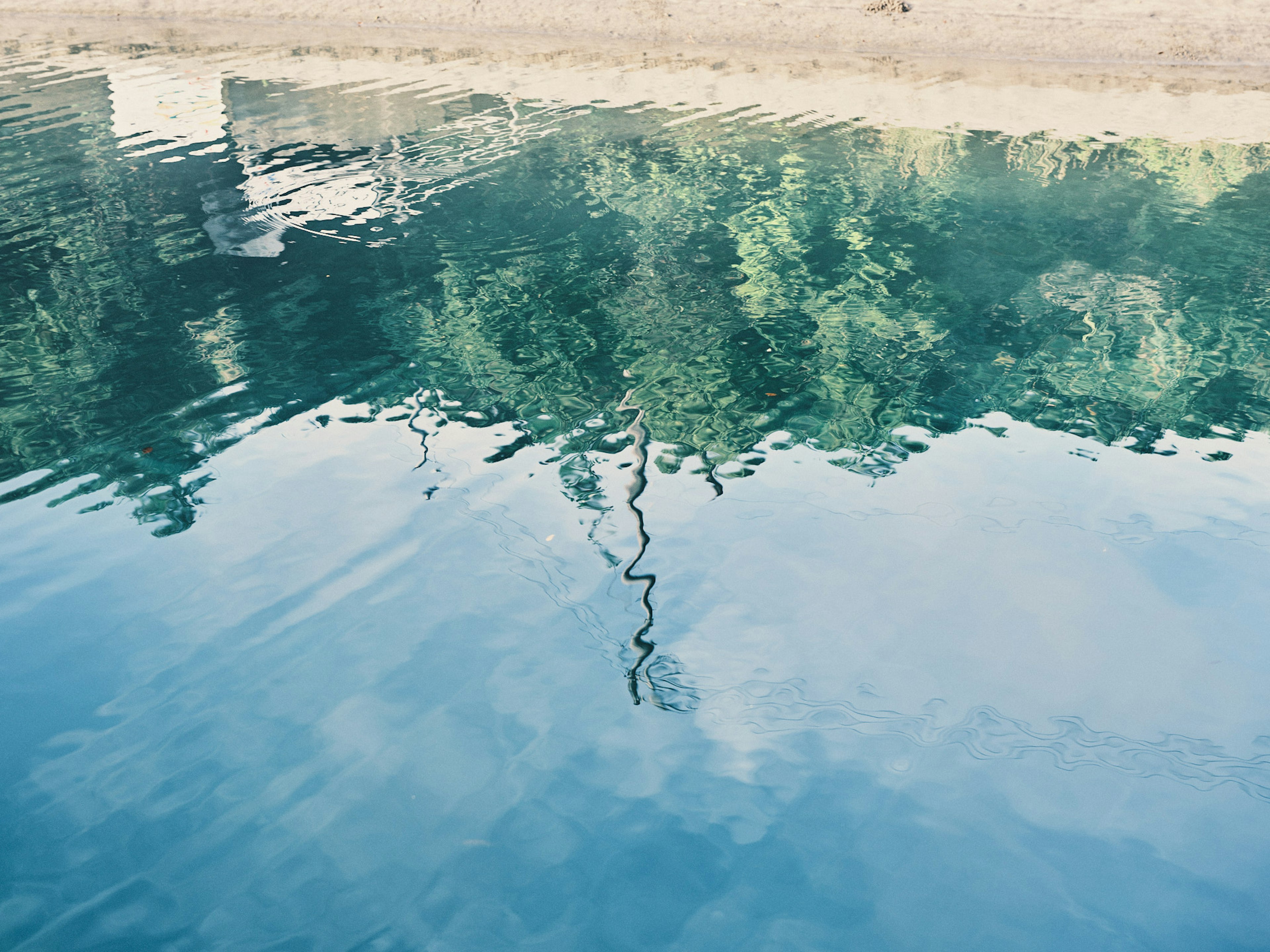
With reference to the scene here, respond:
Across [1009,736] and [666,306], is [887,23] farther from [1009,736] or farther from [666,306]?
[1009,736]

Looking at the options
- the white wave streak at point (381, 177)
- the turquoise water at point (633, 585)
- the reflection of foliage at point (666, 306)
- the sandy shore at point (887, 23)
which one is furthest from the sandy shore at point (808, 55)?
the turquoise water at point (633, 585)

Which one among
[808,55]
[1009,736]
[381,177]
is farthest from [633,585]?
[808,55]

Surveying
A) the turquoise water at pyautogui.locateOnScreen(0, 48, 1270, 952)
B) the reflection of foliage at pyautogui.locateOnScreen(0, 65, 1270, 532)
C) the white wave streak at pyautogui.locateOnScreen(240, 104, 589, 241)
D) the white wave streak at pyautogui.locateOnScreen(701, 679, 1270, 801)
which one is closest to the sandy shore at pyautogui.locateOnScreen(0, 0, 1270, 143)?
the reflection of foliage at pyautogui.locateOnScreen(0, 65, 1270, 532)

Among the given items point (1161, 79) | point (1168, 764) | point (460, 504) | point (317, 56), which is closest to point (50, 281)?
point (460, 504)

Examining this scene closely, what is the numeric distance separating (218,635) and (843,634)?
4.07m

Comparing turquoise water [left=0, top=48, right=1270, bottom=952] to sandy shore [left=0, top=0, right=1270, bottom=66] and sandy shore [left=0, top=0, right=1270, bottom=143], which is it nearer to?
sandy shore [left=0, top=0, right=1270, bottom=143]

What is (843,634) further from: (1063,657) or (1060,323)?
(1060,323)

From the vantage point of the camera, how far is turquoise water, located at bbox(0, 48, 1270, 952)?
4820 millimetres

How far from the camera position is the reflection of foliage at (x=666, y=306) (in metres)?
8.88

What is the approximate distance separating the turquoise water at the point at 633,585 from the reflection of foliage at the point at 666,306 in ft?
0.25

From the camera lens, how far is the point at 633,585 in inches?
267

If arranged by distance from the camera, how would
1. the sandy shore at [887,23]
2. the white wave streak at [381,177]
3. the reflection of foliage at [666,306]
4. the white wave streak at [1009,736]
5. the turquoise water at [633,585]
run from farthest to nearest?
the sandy shore at [887,23] < the white wave streak at [381,177] < the reflection of foliage at [666,306] < the white wave streak at [1009,736] < the turquoise water at [633,585]

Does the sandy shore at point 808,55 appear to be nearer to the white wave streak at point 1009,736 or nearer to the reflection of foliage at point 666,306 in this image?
the reflection of foliage at point 666,306

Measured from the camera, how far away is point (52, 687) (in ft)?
19.4
